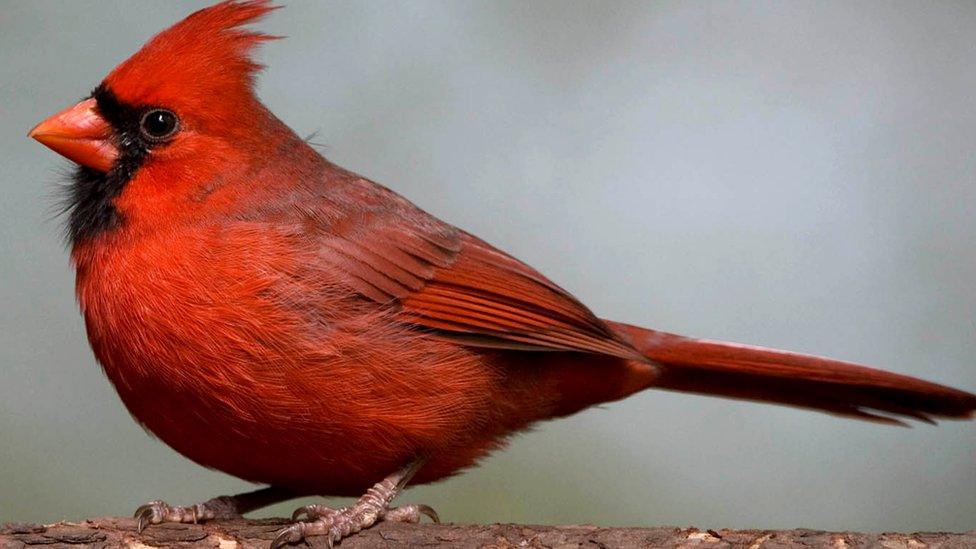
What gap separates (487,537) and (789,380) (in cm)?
161

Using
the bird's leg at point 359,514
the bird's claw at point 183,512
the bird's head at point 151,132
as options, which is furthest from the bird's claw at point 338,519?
the bird's head at point 151,132

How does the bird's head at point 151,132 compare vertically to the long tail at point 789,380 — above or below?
above

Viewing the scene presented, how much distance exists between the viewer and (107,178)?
405 cm

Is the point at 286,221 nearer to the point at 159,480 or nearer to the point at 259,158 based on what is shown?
the point at 259,158

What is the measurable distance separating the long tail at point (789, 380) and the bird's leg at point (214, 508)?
4.57ft

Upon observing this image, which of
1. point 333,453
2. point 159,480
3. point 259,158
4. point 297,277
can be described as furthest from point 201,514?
point 159,480

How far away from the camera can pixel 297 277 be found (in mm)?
3920

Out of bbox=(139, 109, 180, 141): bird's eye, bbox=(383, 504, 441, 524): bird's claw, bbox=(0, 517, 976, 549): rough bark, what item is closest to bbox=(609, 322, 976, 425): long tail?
bbox=(0, 517, 976, 549): rough bark

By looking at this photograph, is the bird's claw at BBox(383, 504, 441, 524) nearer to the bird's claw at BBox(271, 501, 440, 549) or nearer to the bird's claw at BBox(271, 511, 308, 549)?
the bird's claw at BBox(271, 501, 440, 549)

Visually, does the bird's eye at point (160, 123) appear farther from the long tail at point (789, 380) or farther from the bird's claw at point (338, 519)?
the long tail at point (789, 380)

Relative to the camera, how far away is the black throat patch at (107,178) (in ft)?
13.2

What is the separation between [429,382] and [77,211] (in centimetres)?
126

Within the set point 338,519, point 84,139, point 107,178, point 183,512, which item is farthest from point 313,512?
point 84,139

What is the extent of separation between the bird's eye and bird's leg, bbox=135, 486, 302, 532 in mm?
1161
